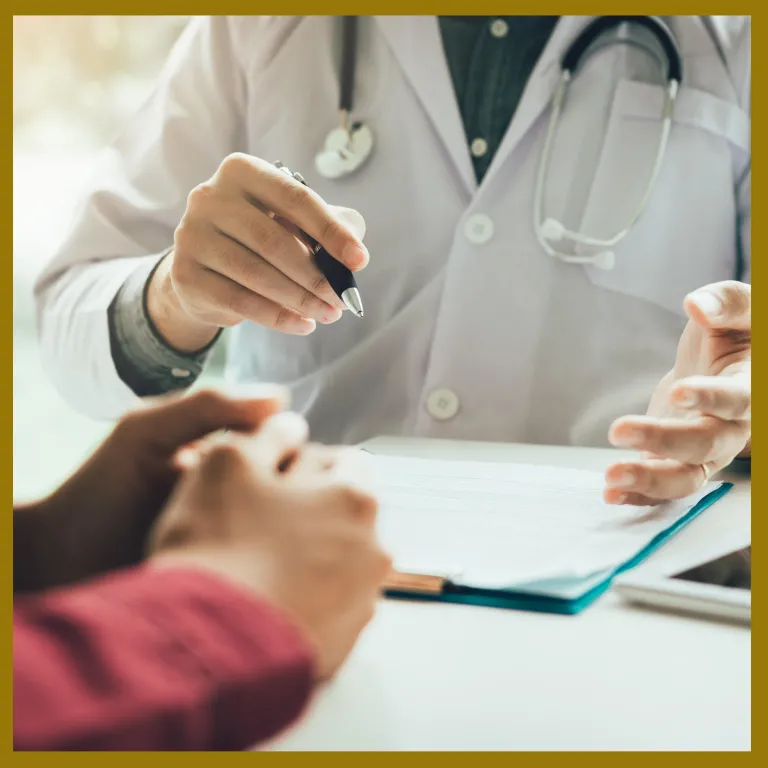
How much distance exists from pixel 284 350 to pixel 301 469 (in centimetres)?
60

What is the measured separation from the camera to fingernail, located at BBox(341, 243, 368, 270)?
0.54 meters

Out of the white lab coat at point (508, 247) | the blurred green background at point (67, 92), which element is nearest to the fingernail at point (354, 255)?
the white lab coat at point (508, 247)

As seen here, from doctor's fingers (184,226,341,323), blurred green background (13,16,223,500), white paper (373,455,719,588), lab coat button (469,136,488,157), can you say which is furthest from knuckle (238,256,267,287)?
blurred green background (13,16,223,500)

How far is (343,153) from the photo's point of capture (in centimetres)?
88

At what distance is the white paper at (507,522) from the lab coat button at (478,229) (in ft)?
0.95

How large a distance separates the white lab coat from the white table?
1.49 ft

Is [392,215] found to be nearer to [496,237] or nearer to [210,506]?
[496,237]

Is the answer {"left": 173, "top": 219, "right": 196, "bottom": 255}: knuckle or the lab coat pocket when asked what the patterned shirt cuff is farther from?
the lab coat pocket

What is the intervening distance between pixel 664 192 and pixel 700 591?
22.4 inches

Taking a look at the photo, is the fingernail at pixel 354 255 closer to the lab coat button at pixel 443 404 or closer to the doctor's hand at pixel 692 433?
the doctor's hand at pixel 692 433

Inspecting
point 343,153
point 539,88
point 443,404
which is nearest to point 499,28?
point 539,88

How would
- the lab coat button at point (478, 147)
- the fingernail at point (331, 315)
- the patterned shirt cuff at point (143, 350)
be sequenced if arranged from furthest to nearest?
1. the lab coat button at point (478, 147)
2. the patterned shirt cuff at point (143, 350)
3. the fingernail at point (331, 315)

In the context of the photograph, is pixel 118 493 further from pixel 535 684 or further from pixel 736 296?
pixel 736 296

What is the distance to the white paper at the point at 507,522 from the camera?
44cm
